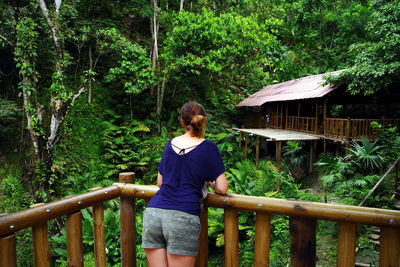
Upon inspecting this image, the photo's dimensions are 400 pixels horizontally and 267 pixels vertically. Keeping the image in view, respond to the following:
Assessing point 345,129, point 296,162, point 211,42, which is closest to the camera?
point 345,129

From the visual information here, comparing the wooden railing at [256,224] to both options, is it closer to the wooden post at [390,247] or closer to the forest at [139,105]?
A: the wooden post at [390,247]

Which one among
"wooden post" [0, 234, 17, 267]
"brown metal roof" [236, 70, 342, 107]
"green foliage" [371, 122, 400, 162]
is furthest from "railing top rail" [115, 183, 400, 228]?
"brown metal roof" [236, 70, 342, 107]

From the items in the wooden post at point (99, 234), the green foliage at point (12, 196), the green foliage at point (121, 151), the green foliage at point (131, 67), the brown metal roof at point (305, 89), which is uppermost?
the green foliage at point (131, 67)

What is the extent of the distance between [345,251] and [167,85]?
16.2m

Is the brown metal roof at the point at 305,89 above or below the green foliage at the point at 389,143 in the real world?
above

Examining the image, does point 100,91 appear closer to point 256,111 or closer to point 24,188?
point 24,188

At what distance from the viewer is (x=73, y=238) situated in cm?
201

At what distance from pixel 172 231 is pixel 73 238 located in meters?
0.83

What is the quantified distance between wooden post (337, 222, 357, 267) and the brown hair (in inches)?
43.4

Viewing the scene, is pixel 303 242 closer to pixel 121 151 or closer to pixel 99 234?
pixel 99 234

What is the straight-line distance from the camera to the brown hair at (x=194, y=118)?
6.11ft

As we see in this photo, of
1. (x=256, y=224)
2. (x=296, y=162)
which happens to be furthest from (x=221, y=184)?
(x=296, y=162)

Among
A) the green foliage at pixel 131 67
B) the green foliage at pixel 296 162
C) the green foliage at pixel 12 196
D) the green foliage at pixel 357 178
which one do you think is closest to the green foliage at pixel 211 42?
the green foliage at pixel 131 67

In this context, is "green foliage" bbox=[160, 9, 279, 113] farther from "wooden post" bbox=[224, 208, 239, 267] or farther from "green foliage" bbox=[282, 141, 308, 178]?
"wooden post" bbox=[224, 208, 239, 267]
